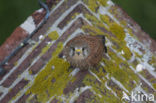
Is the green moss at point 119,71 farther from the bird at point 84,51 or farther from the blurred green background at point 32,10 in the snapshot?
the blurred green background at point 32,10

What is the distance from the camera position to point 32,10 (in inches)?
139

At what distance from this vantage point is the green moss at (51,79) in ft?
6.46

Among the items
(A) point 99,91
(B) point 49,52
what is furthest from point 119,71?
(B) point 49,52

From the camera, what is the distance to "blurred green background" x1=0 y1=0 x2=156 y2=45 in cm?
352

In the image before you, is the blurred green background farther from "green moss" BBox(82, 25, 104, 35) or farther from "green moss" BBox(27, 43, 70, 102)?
"green moss" BBox(27, 43, 70, 102)

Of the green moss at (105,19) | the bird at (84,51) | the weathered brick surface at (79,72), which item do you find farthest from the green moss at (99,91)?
the green moss at (105,19)

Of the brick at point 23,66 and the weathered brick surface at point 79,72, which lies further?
the brick at point 23,66

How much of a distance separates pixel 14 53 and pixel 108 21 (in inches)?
41.1

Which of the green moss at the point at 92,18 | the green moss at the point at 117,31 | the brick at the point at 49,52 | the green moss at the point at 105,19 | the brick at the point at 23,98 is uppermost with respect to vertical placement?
the brick at the point at 49,52

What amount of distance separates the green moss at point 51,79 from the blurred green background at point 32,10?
162 cm

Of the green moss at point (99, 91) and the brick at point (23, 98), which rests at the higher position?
the brick at point (23, 98)

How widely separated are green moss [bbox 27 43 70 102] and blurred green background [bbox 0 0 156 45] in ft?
5.31

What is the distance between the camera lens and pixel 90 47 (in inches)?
76.9

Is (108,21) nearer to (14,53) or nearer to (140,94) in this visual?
(140,94)
